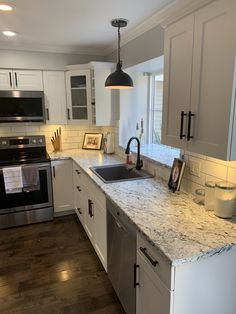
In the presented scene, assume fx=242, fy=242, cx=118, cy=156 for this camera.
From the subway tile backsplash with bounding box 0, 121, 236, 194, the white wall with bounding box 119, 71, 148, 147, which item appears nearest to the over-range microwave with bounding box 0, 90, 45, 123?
the subway tile backsplash with bounding box 0, 121, 236, 194

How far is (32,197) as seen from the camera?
3.20 m

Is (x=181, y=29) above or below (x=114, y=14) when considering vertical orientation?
below

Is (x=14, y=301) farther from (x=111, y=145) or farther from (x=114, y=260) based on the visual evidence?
(x=111, y=145)

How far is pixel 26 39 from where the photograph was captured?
2.94m

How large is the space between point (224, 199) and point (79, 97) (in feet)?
8.59

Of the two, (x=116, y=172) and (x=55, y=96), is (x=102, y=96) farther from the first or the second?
(x=116, y=172)

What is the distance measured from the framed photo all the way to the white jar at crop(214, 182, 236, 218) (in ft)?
8.00

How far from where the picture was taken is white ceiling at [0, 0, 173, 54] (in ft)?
6.16

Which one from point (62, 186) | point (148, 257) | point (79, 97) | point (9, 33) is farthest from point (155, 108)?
point (148, 257)

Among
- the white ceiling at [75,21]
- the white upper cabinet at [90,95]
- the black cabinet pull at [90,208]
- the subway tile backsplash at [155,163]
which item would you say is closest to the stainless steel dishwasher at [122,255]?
the black cabinet pull at [90,208]

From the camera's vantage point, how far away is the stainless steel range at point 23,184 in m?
3.00

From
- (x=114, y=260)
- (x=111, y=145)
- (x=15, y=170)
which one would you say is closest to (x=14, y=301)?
(x=114, y=260)

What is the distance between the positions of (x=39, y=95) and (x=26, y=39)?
690mm

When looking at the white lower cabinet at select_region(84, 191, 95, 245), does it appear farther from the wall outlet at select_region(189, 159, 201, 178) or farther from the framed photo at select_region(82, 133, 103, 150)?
the framed photo at select_region(82, 133, 103, 150)
